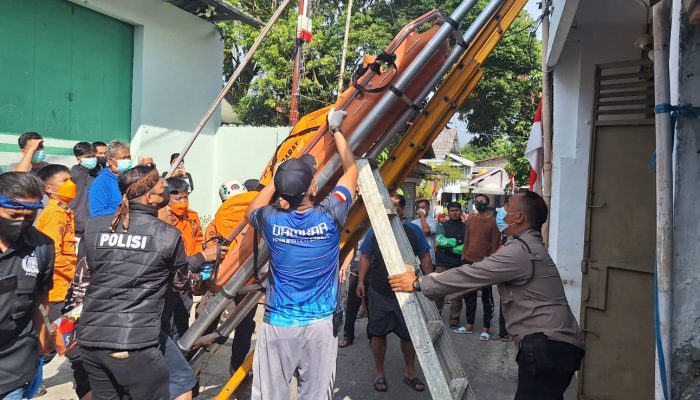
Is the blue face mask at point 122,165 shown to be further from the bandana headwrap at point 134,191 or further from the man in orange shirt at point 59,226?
the bandana headwrap at point 134,191

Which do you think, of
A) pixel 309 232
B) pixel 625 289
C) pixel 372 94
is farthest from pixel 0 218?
pixel 625 289

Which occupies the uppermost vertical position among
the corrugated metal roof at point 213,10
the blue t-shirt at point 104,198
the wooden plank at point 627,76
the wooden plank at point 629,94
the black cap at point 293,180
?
the corrugated metal roof at point 213,10

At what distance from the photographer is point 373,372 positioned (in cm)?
483

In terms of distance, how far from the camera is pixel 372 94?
2984mm

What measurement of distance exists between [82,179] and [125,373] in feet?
10.4

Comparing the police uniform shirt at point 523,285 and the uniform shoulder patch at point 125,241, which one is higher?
the uniform shoulder patch at point 125,241

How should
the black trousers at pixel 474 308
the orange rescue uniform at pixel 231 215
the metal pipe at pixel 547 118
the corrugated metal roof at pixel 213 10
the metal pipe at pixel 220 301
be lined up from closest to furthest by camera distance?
the metal pipe at pixel 220 301, the orange rescue uniform at pixel 231 215, the metal pipe at pixel 547 118, the black trousers at pixel 474 308, the corrugated metal roof at pixel 213 10

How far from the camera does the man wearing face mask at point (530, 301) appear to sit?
260cm

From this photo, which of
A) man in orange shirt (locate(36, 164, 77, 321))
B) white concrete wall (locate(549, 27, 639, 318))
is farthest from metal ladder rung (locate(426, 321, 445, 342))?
man in orange shirt (locate(36, 164, 77, 321))

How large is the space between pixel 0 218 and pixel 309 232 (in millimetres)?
1418

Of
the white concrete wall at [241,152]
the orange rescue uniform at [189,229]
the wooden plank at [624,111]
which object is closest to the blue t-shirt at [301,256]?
the orange rescue uniform at [189,229]

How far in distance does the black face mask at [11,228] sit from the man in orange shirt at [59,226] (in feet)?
4.55

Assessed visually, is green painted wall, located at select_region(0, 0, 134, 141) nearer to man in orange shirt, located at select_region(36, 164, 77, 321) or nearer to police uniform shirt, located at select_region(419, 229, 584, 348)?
man in orange shirt, located at select_region(36, 164, 77, 321)

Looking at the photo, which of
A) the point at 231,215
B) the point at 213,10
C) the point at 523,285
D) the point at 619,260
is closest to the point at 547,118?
the point at 619,260
